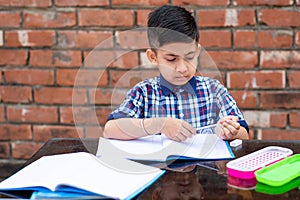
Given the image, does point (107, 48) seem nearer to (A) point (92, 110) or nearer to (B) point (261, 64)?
(A) point (92, 110)

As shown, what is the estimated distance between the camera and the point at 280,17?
1.87 m

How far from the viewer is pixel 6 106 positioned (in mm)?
2078

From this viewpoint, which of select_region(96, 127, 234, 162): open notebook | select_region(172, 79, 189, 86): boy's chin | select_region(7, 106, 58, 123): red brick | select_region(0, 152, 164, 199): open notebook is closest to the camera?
select_region(0, 152, 164, 199): open notebook

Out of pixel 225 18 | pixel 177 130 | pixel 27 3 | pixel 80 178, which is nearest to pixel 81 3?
pixel 27 3

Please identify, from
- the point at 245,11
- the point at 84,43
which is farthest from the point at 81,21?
the point at 245,11

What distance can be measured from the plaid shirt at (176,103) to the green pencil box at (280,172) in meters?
0.45

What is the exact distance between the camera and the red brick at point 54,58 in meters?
2.00

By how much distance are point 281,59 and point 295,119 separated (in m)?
0.25

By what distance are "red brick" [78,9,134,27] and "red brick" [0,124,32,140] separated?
514 mm

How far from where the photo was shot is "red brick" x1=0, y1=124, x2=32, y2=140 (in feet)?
6.84

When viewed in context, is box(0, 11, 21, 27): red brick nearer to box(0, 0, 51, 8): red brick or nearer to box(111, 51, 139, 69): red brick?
box(0, 0, 51, 8): red brick

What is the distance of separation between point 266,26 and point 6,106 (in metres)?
1.12

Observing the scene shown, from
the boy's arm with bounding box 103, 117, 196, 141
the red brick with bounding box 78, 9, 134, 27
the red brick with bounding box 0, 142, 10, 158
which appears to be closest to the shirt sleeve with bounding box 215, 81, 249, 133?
the boy's arm with bounding box 103, 117, 196, 141

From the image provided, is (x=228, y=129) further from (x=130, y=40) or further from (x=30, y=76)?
(x=30, y=76)
